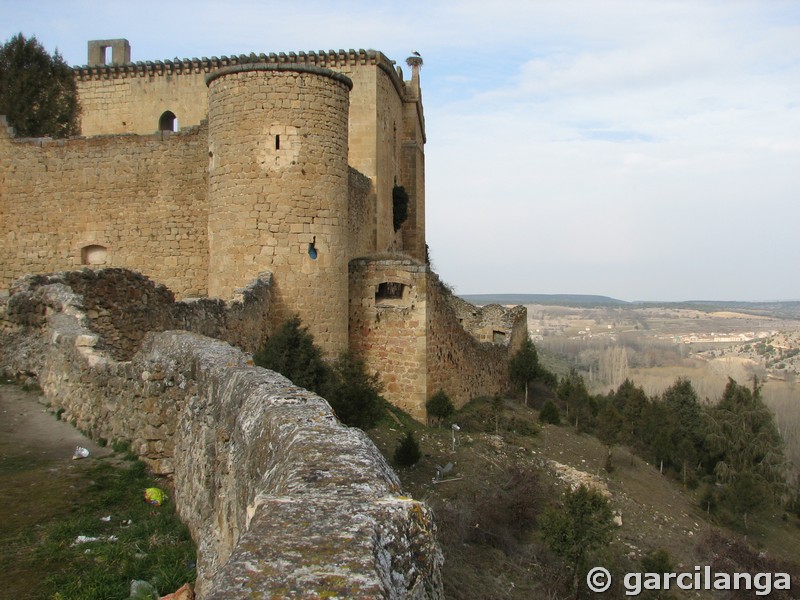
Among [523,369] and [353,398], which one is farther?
[523,369]

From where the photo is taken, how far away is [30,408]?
7.83m

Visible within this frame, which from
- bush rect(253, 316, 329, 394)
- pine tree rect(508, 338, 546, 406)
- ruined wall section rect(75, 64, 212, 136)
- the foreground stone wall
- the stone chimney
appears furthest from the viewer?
pine tree rect(508, 338, 546, 406)

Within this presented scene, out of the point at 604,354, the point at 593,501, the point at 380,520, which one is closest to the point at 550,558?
the point at 593,501

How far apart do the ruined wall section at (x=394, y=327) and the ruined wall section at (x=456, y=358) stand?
0.44 metres

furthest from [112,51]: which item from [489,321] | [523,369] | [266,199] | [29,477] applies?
[29,477]

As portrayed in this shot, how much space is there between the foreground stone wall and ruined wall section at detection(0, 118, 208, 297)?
30.8 ft

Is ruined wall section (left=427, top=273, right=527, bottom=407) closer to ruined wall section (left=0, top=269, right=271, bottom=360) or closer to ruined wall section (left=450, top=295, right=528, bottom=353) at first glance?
ruined wall section (left=450, top=295, right=528, bottom=353)

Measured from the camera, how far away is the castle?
13742 mm

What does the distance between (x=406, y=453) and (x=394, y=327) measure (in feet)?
12.2

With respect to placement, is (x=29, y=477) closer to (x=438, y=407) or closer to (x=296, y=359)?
(x=296, y=359)

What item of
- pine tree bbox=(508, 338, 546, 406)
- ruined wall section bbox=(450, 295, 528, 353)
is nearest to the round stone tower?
ruined wall section bbox=(450, 295, 528, 353)

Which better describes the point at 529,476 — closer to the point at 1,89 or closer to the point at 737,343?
the point at 1,89

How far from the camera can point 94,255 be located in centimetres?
1777

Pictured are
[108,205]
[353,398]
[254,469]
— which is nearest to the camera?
[254,469]
